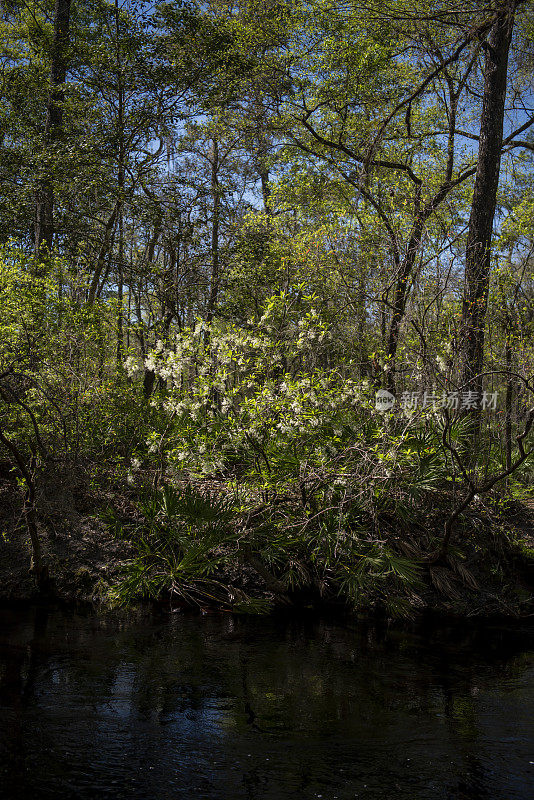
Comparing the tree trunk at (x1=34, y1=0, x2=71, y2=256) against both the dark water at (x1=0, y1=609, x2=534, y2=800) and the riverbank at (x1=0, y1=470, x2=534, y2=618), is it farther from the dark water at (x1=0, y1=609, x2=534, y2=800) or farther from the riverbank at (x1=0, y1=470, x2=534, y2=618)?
the dark water at (x1=0, y1=609, x2=534, y2=800)

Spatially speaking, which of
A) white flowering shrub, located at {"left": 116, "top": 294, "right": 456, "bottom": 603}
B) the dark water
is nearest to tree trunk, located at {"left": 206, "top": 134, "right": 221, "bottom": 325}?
white flowering shrub, located at {"left": 116, "top": 294, "right": 456, "bottom": 603}

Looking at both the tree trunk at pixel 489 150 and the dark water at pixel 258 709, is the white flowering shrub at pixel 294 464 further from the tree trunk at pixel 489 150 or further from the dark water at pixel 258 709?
the tree trunk at pixel 489 150

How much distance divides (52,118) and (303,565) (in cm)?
1102

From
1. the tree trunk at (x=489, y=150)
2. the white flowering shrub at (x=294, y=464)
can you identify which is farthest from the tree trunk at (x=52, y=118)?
the tree trunk at (x=489, y=150)

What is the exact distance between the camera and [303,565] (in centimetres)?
844

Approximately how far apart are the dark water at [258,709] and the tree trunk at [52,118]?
26.9 feet

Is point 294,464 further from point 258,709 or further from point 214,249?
point 214,249

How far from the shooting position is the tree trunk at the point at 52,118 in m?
13.1

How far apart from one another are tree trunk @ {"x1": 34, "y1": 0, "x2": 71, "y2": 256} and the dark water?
26.9 ft

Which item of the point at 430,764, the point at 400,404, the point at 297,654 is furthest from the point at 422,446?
the point at 430,764

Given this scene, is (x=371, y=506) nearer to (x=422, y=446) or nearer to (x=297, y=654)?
(x=422, y=446)

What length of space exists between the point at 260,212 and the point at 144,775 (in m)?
14.8

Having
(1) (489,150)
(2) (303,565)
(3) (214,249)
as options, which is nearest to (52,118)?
(3) (214,249)

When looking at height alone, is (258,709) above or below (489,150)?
below
